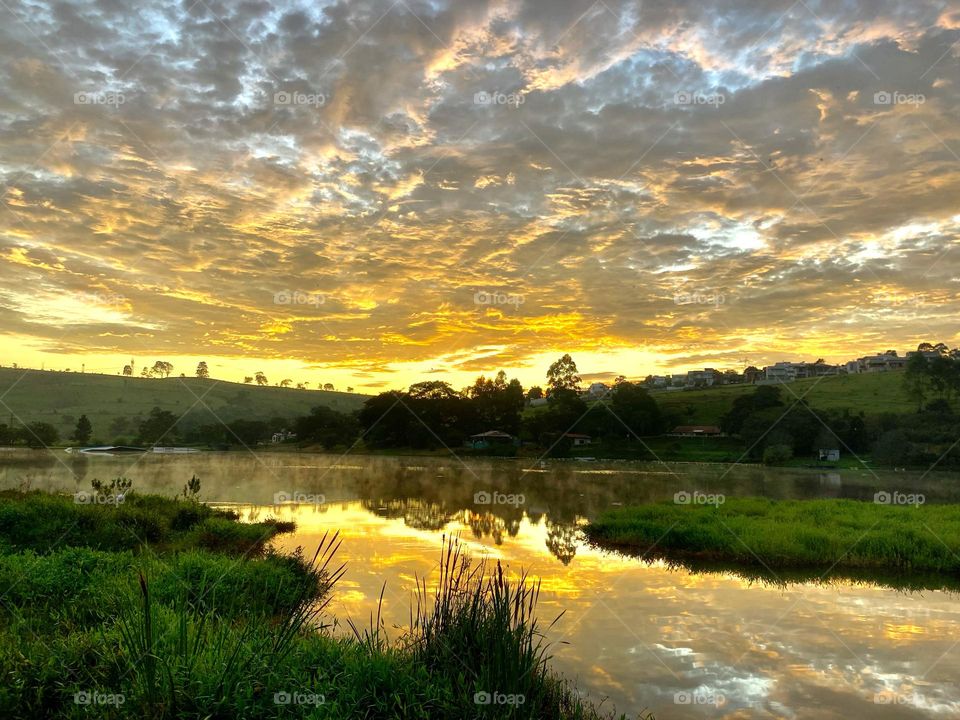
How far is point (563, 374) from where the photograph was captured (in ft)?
370

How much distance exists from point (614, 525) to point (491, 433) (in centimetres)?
7036

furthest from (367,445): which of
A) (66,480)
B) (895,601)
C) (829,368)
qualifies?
(829,368)

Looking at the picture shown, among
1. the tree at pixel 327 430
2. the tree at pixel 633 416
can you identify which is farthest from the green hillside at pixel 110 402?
the tree at pixel 633 416

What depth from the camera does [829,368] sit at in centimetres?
15250

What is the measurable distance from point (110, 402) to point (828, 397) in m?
147

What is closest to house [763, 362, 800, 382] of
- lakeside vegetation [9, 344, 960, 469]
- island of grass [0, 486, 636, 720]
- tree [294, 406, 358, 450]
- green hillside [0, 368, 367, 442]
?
lakeside vegetation [9, 344, 960, 469]

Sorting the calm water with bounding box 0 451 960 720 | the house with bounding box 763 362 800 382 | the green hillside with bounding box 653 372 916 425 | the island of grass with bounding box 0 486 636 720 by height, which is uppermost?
the house with bounding box 763 362 800 382

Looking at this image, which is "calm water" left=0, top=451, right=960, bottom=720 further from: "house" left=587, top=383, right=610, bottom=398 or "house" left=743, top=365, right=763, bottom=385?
"house" left=743, top=365, right=763, bottom=385

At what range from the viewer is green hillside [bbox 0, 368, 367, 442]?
12538 centimetres

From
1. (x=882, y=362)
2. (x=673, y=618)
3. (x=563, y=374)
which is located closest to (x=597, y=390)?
(x=563, y=374)

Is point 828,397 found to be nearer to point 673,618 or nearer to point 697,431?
point 697,431

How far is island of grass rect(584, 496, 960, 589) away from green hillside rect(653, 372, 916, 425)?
75016 mm

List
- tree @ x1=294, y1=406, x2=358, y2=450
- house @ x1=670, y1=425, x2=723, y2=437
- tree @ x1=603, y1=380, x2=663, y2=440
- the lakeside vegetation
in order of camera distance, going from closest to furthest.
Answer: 1. the lakeside vegetation
2. tree @ x1=603, y1=380, x2=663, y2=440
3. house @ x1=670, y1=425, x2=723, y2=437
4. tree @ x1=294, y1=406, x2=358, y2=450

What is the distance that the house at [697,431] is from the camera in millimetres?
95375
